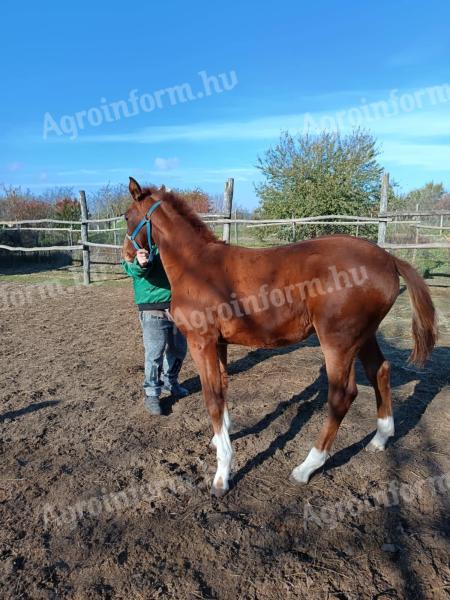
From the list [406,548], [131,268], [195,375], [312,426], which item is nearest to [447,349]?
[312,426]

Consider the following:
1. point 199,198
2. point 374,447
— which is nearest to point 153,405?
point 374,447

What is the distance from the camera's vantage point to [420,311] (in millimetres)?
2939

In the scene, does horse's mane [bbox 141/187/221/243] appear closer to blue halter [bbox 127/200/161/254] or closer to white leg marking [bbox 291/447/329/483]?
blue halter [bbox 127/200/161/254]

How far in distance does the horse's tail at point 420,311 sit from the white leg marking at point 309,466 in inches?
40.5

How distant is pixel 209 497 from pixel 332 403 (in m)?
1.04

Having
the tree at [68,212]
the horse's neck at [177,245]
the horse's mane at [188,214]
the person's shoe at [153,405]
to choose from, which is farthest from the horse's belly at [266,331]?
the tree at [68,212]

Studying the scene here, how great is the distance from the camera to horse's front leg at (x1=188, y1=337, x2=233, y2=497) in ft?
8.95

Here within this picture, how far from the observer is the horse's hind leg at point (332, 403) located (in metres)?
2.73

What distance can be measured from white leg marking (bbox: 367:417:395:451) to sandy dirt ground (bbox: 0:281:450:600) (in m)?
0.07

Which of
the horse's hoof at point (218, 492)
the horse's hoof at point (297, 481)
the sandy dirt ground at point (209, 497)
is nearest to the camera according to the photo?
the sandy dirt ground at point (209, 497)

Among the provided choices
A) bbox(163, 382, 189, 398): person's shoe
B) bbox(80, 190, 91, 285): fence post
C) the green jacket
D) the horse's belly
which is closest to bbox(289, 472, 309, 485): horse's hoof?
the horse's belly

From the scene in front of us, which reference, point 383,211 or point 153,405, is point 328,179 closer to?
point 383,211

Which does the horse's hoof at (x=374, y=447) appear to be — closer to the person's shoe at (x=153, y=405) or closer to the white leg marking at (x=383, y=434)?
the white leg marking at (x=383, y=434)

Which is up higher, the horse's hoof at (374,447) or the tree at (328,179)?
the tree at (328,179)
